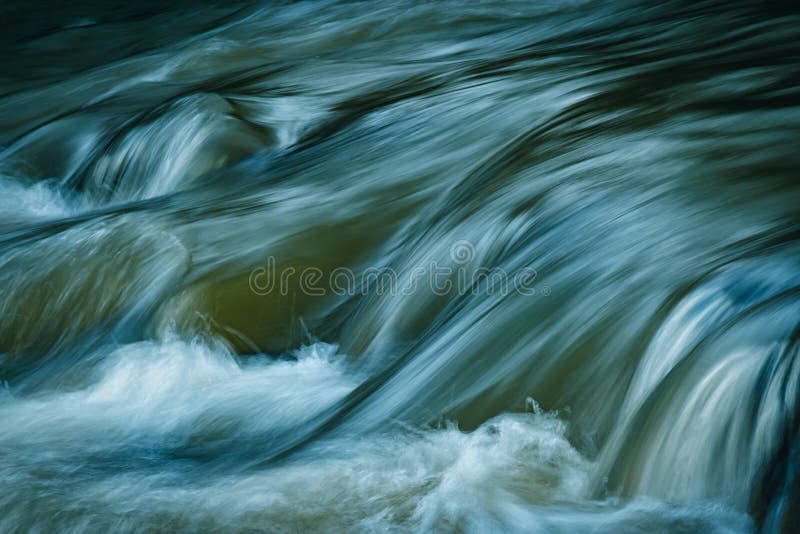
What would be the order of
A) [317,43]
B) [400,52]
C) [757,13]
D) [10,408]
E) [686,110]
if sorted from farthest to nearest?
[317,43], [400,52], [757,13], [686,110], [10,408]

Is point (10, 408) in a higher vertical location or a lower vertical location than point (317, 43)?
lower

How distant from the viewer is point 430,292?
3934 mm

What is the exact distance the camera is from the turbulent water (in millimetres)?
2621

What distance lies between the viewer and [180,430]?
3570 millimetres

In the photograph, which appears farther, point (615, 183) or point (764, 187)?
point (615, 183)

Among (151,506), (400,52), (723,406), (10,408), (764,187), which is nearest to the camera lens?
(723,406)

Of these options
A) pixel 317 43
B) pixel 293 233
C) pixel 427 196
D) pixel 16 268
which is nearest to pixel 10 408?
pixel 16 268

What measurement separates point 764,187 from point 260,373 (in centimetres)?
177

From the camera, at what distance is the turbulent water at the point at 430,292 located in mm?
2621

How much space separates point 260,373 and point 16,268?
139 centimetres

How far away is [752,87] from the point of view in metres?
4.50

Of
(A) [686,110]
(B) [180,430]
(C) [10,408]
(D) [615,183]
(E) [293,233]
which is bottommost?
(C) [10,408]

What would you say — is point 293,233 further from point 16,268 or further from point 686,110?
point 686,110

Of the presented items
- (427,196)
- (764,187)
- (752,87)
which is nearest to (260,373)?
(427,196)
